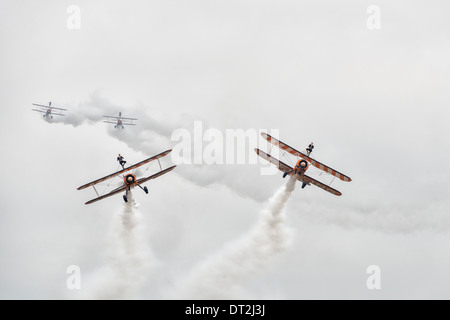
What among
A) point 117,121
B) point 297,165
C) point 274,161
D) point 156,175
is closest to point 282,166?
point 274,161

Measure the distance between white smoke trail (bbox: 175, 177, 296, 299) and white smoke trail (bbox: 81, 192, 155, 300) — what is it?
4.71m

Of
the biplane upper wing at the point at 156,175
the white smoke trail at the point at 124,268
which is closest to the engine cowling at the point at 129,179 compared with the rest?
the biplane upper wing at the point at 156,175

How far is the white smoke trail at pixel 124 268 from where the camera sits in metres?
87.2

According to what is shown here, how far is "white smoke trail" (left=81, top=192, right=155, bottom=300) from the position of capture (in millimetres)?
87188

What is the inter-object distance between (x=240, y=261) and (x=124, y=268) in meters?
12.0

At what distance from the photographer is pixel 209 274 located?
87.8 m

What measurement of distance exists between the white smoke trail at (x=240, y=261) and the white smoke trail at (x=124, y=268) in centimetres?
471

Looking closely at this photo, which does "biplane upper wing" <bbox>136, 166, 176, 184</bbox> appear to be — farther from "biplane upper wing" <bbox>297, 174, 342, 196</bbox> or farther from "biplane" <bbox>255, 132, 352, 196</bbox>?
"biplane upper wing" <bbox>297, 174, 342, 196</bbox>

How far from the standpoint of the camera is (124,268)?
87875 mm
